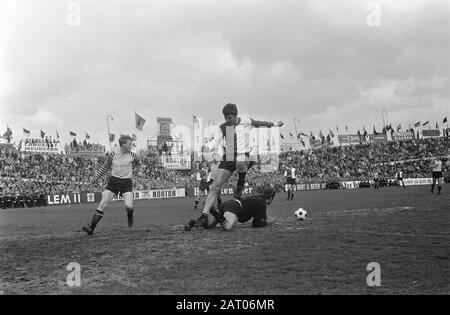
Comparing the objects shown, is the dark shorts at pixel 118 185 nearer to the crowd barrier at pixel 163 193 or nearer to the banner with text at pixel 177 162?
the crowd barrier at pixel 163 193

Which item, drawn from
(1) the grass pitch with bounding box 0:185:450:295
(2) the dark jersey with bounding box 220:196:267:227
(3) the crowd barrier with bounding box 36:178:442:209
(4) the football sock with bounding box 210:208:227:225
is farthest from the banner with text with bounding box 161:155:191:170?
(4) the football sock with bounding box 210:208:227:225

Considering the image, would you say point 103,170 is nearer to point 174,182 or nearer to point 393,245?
point 393,245

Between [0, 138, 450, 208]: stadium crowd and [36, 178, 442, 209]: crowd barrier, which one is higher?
[0, 138, 450, 208]: stadium crowd

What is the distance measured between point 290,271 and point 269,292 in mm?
964

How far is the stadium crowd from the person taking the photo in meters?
43.5

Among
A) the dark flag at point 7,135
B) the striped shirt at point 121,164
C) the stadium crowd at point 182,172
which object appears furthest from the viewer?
the dark flag at point 7,135

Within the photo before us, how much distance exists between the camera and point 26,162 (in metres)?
49.6

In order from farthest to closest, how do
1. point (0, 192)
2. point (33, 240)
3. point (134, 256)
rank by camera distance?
point (0, 192) < point (33, 240) < point (134, 256)

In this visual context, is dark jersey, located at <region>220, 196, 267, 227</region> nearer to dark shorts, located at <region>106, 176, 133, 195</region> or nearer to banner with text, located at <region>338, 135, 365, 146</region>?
dark shorts, located at <region>106, 176, 133, 195</region>

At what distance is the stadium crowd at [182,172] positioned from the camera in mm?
43469

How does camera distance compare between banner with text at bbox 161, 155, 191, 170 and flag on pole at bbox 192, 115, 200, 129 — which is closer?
flag on pole at bbox 192, 115, 200, 129

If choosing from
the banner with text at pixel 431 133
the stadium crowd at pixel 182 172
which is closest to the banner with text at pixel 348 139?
the stadium crowd at pixel 182 172

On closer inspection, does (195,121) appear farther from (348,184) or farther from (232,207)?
(232,207)
